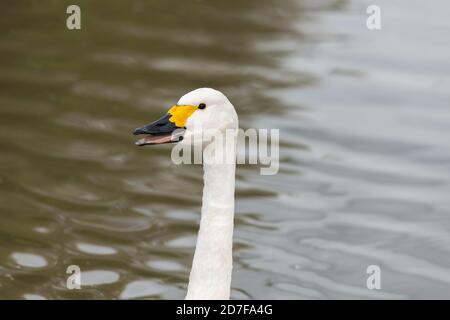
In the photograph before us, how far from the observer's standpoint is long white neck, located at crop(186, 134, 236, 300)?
6.78 metres

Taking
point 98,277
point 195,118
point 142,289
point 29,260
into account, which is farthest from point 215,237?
point 29,260

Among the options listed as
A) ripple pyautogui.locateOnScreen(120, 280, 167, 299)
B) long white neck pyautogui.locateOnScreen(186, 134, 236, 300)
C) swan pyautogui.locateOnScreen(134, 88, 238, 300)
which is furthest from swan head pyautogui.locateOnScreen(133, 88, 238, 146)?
ripple pyautogui.locateOnScreen(120, 280, 167, 299)

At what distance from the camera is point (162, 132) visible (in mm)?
6992

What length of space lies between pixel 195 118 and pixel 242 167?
5.14 m

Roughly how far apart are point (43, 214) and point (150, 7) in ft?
21.2

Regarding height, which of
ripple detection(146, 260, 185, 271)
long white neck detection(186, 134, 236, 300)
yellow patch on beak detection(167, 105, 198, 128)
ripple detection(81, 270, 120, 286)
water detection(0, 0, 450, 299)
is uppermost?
water detection(0, 0, 450, 299)

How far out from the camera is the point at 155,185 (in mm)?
11352

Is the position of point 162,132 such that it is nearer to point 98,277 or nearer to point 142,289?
point 142,289

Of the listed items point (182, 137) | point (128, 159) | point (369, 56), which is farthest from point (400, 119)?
point (182, 137)

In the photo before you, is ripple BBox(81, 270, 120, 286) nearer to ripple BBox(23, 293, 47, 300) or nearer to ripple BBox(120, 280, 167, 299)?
ripple BBox(120, 280, 167, 299)

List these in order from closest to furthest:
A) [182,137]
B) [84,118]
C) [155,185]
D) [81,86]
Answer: [182,137], [155,185], [84,118], [81,86]
